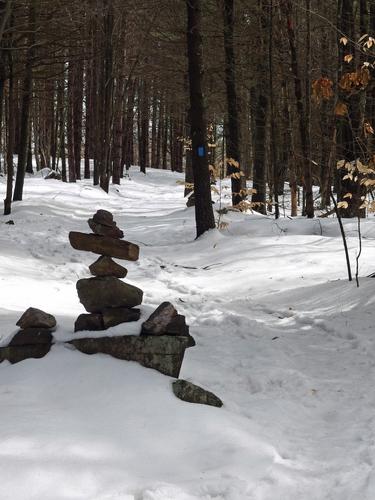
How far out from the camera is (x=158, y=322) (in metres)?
4.29

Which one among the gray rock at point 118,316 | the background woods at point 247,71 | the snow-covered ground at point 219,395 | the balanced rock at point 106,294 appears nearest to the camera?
the snow-covered ground at point 219,395

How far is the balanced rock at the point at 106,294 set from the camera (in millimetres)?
4590

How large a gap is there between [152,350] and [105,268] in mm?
928

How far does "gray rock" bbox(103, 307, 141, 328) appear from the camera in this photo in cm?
449

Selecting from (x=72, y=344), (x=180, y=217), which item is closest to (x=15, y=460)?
(x=72, y=344)

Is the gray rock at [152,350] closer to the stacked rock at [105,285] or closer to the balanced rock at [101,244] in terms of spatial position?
the stacked rock at [105,285]

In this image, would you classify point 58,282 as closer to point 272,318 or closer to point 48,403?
point 272,318

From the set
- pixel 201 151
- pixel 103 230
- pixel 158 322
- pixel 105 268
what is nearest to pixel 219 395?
pixel 158 322

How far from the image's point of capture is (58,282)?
8.11 m

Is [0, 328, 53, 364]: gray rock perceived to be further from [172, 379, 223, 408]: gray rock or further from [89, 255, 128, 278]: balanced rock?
[172, 379, 223, 408]: gray rock

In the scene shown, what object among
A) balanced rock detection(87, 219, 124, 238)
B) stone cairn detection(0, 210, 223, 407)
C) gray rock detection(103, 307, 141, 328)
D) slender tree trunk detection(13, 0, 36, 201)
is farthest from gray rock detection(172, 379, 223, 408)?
slender tree trunk detection(13, 0, 36, 201)

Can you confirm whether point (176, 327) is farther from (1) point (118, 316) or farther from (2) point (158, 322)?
(1) point (118, 316)

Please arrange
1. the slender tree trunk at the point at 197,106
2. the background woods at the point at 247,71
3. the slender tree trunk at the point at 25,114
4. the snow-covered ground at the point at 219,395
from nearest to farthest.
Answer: the snow-covered ground at the point at 219,395
the background woods at the point at 247,71
the slender tree trunk at the point at 197,106
the slender tree trunk at the point at 25,114

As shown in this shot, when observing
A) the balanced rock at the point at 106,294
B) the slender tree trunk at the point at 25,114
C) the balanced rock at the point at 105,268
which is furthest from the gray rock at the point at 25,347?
the slender tree trunk at the point at 25,114
